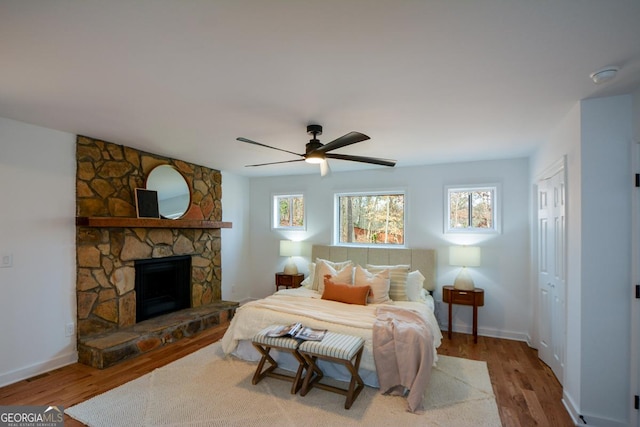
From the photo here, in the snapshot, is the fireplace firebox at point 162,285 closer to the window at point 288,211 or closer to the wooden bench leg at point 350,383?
the window at point 288,211

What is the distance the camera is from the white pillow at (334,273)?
4254 millimetres

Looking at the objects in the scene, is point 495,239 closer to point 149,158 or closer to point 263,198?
point 263,198

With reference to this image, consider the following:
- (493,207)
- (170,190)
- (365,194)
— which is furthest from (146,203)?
(493,207)

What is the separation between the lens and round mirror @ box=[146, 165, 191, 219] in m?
4.36

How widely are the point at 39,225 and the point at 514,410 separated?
4771 mm

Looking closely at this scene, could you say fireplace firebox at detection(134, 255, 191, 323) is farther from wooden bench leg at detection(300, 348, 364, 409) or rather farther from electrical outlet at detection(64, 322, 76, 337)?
wooden bench leg at detection(300, 348, 364, 409)

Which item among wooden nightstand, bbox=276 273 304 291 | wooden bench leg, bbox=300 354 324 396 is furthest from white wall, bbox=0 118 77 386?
wooden nightstand, bbox=276 273 304 291

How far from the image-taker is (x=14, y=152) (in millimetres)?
3039

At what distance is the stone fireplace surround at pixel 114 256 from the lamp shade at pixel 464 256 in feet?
11.6

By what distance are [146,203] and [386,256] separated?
11.6 ft

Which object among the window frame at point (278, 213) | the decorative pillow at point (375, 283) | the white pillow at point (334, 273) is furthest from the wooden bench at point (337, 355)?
the window frame at point (278, 213)

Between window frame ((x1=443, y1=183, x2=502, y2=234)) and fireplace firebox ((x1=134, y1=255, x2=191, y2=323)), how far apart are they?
4061mm

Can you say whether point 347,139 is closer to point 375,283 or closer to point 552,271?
point 375,283

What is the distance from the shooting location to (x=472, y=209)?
15.3 feet
